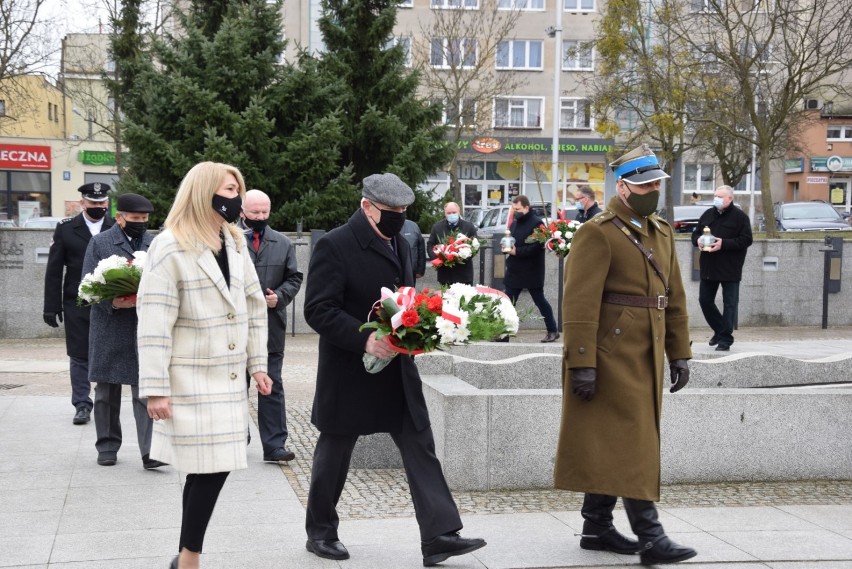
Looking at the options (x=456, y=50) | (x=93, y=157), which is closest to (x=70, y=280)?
(x=456, y=50)

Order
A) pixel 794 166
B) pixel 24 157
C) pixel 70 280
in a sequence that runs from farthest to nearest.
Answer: pixel 794 166
pixel 24 157
pixel 70 280

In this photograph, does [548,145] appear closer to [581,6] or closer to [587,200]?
[581,6]

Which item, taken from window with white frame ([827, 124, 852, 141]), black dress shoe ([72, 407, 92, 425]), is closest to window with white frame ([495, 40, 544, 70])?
window with white frame ([827, 124, 852, 141])

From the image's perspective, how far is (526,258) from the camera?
588 inches

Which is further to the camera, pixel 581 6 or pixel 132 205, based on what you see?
pixel 581 6

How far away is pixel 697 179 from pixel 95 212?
51505 millimetres

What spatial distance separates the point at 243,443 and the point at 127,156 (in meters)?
16.4

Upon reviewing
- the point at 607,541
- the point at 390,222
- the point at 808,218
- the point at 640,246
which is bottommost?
the point at 607,541

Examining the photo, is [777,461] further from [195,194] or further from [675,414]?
[195,194]

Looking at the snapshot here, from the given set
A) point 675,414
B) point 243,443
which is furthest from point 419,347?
point 675,414

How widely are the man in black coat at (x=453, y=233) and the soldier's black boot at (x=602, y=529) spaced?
9.03 meters

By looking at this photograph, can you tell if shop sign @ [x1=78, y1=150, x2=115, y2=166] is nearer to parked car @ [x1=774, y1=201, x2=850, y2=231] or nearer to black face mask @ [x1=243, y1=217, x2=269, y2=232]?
parked car @ [x1=774, y1=201, x2=850, y2=231]

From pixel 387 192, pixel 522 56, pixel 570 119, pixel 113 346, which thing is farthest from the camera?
pixel 522 56

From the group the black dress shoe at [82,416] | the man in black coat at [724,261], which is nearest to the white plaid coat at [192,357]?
the black dress shoe at [82,416]
